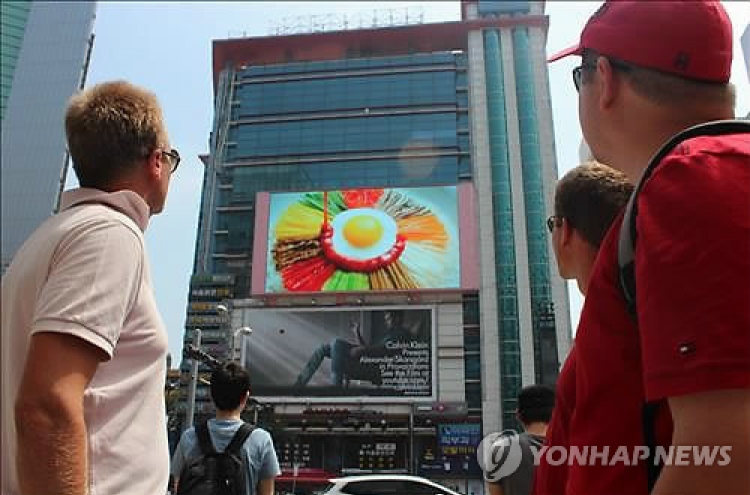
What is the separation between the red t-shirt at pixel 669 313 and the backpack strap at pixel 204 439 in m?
2.01

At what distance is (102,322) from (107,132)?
17.4 inches

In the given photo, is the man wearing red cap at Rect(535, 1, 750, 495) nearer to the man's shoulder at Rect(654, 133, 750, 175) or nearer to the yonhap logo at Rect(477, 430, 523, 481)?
the man's shoulder at Rect(654, 133, 750, 175)

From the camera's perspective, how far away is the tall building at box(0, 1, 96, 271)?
5769cm

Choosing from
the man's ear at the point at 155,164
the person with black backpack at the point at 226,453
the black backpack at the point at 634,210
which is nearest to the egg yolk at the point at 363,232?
the person with black backpack at the point at 226,453

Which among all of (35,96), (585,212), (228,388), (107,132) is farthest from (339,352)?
(35,96)

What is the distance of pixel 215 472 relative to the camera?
2418mm

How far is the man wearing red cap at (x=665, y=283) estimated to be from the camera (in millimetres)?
592

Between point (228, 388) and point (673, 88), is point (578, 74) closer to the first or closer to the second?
point (673, 88)

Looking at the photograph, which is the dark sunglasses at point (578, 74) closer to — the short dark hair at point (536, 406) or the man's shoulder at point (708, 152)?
the man's shoulder at point (708, 152)

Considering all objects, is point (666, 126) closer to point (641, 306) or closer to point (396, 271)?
point (641, 306)

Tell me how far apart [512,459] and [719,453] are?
2.10 m

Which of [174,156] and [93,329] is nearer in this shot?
[93,329]

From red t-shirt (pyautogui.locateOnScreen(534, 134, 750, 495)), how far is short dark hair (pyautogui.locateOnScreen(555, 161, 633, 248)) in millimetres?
407

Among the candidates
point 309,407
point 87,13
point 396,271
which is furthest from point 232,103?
point 87,13
